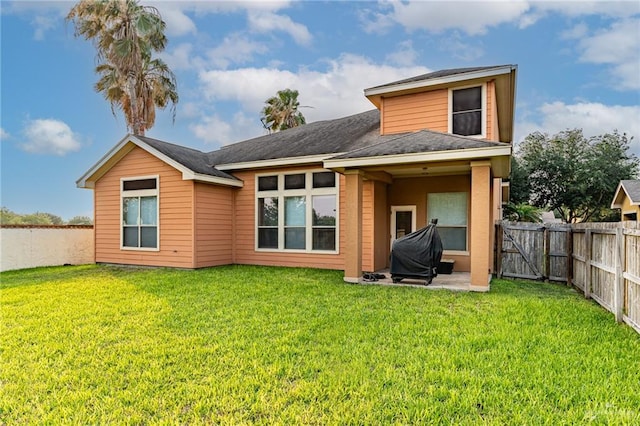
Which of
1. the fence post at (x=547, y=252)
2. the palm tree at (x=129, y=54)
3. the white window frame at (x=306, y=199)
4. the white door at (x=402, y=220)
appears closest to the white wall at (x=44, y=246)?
the palm tree at (x=129, y=54)

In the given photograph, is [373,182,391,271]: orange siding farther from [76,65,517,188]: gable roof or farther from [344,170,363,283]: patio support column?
[344,170,363,283]: patio support column

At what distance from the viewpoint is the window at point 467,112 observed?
8.74 metres

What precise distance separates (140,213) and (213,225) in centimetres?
233

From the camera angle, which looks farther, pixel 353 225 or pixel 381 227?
pixel 381 227

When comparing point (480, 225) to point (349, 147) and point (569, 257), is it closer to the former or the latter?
point (569, 257)

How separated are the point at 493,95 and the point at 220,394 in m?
8.83

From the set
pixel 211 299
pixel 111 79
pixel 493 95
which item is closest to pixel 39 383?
pixel 211 299

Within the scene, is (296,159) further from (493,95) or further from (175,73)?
(175,73)

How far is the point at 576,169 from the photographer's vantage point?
2266 cm

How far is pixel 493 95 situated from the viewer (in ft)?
28.5

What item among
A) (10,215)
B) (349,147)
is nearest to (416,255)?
(349,147)

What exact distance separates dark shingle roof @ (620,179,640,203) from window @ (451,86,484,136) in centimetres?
1016

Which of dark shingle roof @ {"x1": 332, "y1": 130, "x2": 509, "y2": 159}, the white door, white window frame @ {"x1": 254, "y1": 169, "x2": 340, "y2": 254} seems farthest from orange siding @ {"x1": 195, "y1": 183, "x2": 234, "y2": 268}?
the white door

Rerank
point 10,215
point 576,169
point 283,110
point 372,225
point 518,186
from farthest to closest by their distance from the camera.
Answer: point 283,110 → point 518,186 → point 576,169 → point 10,215 → point 372,225
